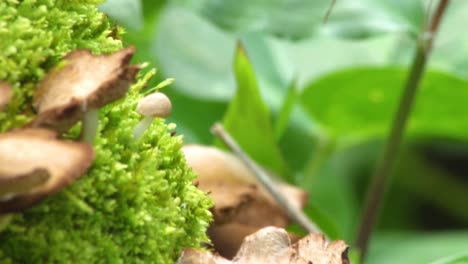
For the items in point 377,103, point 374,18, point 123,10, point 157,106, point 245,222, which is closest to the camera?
point 157,106

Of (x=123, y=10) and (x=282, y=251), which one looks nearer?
(x=282, y=251)

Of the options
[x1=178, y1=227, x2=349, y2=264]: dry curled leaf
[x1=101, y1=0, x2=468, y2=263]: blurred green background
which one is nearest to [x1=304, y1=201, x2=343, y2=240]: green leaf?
[x1=101, y1=0, x2=468, y2=263]: blurred green background

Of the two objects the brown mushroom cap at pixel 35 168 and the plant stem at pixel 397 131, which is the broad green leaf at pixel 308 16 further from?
the brown mushroom cap at pixel 35 168

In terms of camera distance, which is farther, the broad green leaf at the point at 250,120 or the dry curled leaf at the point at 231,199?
the broad green leaf at the point at 250,120

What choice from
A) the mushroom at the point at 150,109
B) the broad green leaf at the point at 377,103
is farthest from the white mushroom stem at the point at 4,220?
the broad green leaf at the point at 377,103

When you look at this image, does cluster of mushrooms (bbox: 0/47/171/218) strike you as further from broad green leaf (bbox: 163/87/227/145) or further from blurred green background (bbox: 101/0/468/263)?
broad green leaf (bbox: 163/87/227/145)

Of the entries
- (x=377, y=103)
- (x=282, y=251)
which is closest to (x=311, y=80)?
(x=377, y=103)

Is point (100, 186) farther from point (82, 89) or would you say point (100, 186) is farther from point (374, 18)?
point (374, 18)
